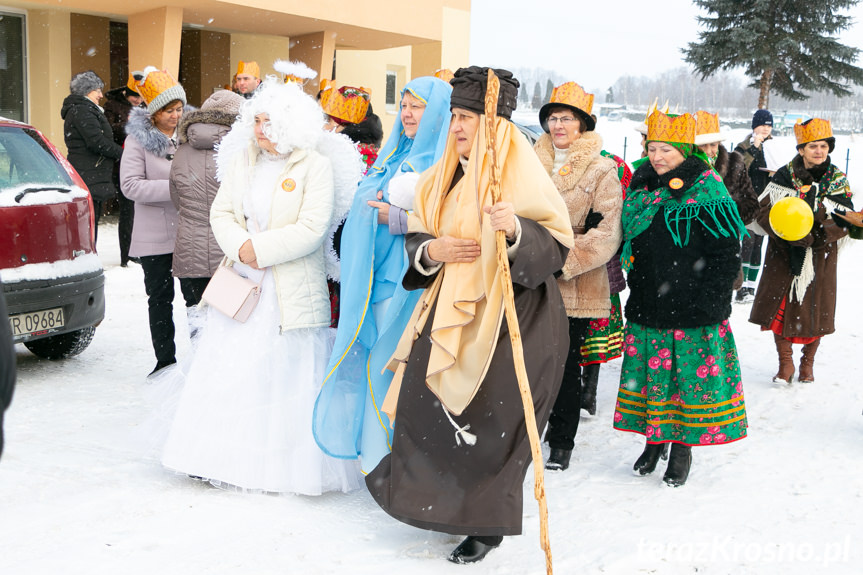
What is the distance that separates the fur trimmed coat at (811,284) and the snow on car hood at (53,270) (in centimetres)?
489

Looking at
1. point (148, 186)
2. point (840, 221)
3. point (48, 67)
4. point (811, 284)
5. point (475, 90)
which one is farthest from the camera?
point (48, 67)

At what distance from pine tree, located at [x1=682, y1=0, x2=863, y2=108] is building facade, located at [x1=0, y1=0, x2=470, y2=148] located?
550 inches

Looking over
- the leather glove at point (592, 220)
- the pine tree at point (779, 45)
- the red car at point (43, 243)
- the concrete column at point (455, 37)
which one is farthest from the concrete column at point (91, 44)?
the pine tree at point (779, 45)

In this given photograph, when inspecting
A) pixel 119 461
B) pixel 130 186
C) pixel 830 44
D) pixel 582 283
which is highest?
pixel 830 44

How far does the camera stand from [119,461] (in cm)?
446

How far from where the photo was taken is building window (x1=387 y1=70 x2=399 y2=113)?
21.1 meters

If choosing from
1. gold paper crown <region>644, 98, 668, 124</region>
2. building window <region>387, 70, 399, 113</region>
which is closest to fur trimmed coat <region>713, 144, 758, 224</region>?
gold paper crown <region>644, 98, 668, 124</region>

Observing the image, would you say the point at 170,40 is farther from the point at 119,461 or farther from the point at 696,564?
the point at 696,564

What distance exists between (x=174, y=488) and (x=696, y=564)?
7.86ft

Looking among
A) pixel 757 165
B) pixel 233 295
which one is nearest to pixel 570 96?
pixel 233 295

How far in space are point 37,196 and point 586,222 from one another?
3538 millimetres

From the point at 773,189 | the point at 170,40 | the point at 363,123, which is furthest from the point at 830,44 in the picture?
the point at 363,123

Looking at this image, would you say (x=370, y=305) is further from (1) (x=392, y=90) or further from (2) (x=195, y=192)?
(1) (x=392, y=90)

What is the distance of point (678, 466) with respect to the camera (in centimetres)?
445
